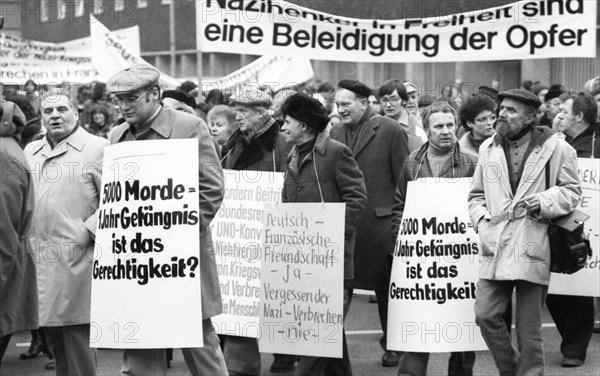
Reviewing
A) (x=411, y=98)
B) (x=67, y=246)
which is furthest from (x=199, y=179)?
(x=411, y=98)

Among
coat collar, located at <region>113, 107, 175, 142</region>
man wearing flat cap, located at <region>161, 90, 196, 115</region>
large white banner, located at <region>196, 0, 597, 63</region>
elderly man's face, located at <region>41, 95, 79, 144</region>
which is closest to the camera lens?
coat collar, located at <region>113, 107, 175, 142</region>

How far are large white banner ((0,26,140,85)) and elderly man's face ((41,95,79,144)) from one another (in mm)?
11941

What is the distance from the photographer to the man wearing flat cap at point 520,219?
24.7 feet

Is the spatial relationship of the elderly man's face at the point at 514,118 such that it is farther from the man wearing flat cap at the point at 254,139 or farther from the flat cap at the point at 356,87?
the man wearing flat cap at the point at 254,139

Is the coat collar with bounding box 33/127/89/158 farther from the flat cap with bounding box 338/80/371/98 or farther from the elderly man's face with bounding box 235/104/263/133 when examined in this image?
the flat cap with bounding box 338/80/371/98

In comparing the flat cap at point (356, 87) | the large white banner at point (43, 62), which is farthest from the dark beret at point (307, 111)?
the large white banner at point (43, 62)

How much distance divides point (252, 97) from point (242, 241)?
3.26 ft

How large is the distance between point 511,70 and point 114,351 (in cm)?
1591

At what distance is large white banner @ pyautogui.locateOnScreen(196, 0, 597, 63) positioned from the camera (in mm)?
10250

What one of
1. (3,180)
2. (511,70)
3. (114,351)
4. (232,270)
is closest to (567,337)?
(232,270)

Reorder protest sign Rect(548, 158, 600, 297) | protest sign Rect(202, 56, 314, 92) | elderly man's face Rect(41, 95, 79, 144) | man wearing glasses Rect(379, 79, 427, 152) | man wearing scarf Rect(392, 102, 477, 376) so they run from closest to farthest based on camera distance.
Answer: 1. elderly man's face Rect(41, 95, 79, 144)
2. man wearing scarf Rect(392, 102, 477, 376)
3. protest sign Rect(548, 158, 600, 297)
4. man wearing glasses Rect(379, 79, 427, 152)
5. protest sign Rect(202, 56, 314, 92)

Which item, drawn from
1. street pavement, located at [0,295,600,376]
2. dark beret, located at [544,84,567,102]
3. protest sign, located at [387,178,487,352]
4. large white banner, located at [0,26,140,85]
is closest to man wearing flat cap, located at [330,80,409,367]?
street pavement, located at [0,295,600,376]

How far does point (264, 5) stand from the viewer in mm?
10609

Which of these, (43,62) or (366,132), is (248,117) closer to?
(366,132)
